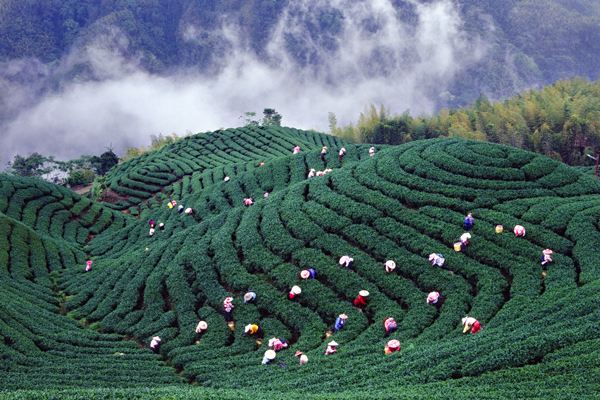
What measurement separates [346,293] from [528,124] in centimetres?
3700

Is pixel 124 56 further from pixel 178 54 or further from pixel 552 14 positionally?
pixel 552 14

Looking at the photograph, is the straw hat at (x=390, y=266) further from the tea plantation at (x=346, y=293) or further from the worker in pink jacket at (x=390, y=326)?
the worker in pink jacket at (x=390, y=326)

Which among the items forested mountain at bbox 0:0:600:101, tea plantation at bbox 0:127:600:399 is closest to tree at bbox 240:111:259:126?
tea plantation at bbox 0:127:600:399

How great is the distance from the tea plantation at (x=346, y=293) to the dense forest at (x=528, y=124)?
77.5 feet

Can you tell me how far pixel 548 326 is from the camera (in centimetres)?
1603

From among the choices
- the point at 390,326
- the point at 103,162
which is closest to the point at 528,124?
the point at 390,326

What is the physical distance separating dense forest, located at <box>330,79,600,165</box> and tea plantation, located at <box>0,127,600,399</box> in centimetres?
2361

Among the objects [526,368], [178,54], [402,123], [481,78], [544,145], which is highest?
[178,54]

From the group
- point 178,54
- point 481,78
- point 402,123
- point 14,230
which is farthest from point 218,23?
point 14,230

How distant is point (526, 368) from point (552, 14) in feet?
519

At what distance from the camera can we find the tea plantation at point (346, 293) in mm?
14625

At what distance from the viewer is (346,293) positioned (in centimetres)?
2188

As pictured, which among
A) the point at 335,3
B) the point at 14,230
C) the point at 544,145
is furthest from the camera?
the point at 335,3

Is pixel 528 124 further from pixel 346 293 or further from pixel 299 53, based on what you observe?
pixel 299 53
